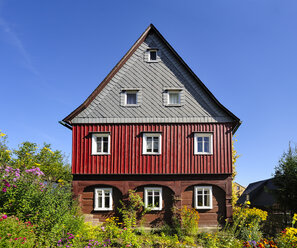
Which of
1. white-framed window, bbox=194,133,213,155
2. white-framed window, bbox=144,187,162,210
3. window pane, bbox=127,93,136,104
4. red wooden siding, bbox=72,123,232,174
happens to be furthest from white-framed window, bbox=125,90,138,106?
white-framed window, bbox=144,187,162,210

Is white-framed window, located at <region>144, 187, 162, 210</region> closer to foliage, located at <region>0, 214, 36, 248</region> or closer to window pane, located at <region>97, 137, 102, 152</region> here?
window pane, located at <region>97, 137, 102, 152</region>

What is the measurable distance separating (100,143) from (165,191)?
4956 millimetres

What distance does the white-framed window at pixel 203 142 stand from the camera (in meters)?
15.3

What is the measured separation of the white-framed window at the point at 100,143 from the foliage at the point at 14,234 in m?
6.90

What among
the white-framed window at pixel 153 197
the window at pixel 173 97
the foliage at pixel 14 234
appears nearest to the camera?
the foliage at pixel 14 234

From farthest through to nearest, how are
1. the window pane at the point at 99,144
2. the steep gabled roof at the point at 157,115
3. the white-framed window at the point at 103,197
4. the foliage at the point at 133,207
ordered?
the window pane at the point at 99,144, the steep gabled roof at the point at 157,115, the white-framed window at the point at 103,197, the foliage at the point at 133,207

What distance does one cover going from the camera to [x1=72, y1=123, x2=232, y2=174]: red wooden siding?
592 inches

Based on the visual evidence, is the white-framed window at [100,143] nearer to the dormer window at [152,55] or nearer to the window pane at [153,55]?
the dormer window at [152,55]

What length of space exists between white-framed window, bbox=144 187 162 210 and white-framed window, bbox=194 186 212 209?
215 centimetres

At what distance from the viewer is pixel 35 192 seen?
10930 mm

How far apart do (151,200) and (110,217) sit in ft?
8.57

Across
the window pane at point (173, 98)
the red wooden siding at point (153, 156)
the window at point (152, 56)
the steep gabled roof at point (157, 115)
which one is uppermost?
the window at point (152, 56)

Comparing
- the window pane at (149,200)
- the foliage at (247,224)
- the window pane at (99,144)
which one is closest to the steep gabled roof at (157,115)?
the window pane at (99,144)

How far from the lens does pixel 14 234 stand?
7797 mm
